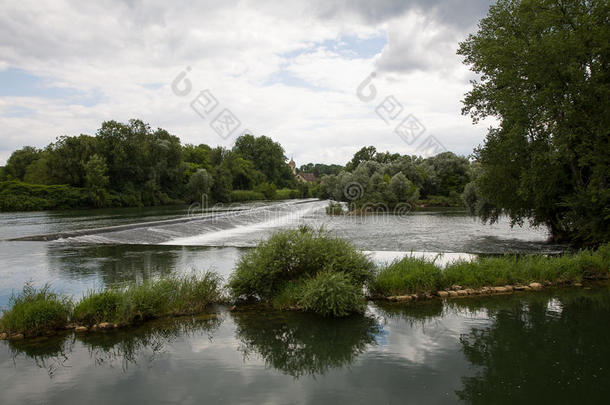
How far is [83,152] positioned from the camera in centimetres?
5725

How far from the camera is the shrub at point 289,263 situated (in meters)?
9.27

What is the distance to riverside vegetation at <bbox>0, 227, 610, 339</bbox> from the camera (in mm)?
8008

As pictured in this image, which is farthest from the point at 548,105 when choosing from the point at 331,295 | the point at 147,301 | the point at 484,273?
the point at 147,301

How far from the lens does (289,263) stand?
9.44 metres

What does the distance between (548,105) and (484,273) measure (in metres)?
8.50

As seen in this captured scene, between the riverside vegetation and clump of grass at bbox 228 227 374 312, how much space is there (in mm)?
22

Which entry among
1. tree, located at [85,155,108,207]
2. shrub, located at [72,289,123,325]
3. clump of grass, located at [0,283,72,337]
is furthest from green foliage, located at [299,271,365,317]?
tree, located at [85,155,108,207]

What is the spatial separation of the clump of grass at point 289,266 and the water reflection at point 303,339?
24.9 inches

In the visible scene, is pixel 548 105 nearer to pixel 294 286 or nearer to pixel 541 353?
pixel 541 353

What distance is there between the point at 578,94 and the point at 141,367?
16.4 meters

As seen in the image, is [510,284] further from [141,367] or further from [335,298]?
[141,367]

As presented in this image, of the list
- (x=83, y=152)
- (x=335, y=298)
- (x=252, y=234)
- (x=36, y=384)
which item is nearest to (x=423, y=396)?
(x=335, y=298)

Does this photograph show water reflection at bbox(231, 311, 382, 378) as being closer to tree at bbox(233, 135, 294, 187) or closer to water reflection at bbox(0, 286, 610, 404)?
water reflection at bbox(0, 286, 610, 404)

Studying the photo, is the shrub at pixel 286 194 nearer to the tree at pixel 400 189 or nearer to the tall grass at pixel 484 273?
the tree at pixel 400 189
